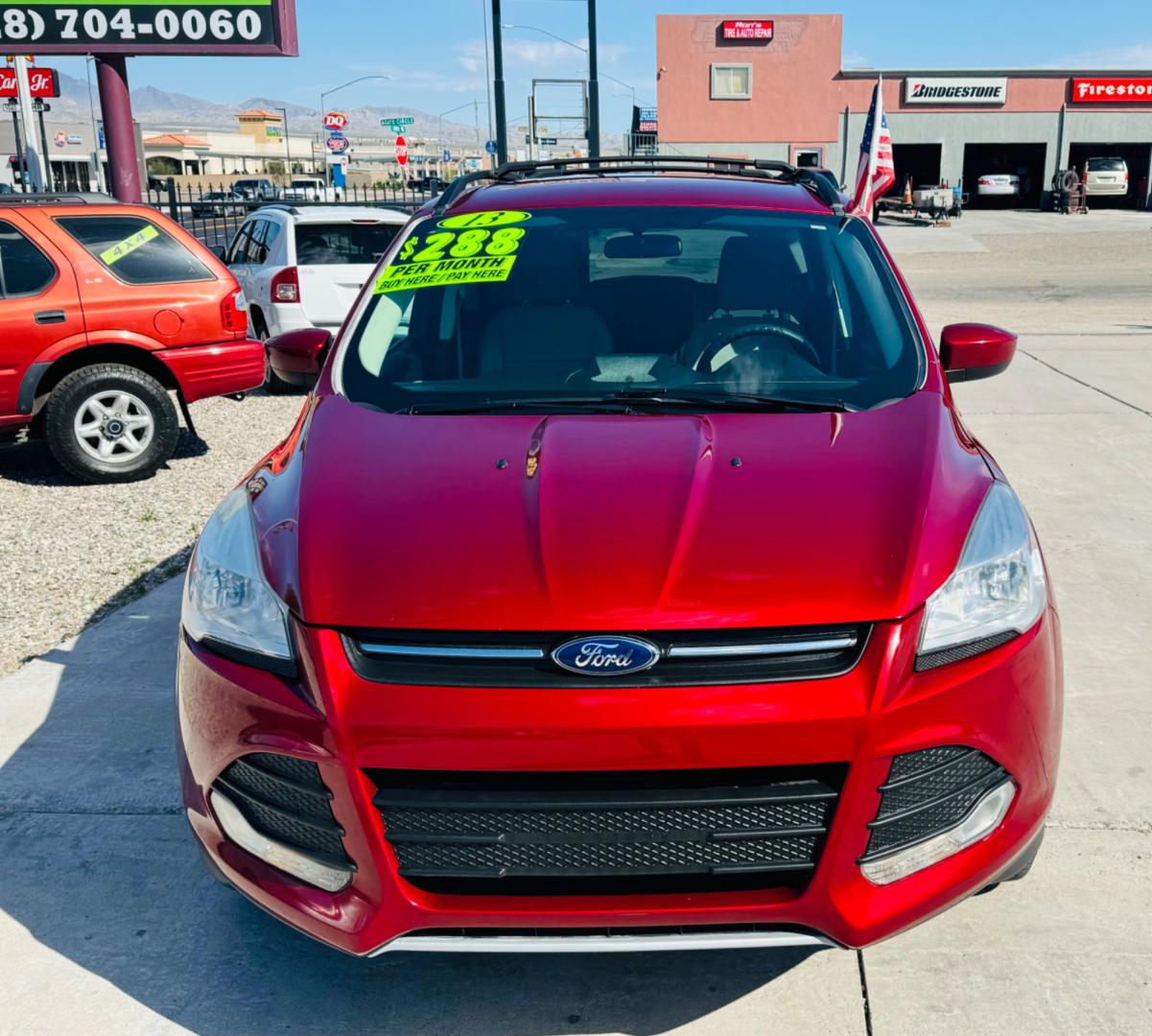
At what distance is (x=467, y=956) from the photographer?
109 inches

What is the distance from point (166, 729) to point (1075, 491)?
5058mm

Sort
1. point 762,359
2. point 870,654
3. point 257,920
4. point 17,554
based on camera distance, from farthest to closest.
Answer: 1. point 17,554
2. point 762,359
3. point 257,920
4. point 870,654

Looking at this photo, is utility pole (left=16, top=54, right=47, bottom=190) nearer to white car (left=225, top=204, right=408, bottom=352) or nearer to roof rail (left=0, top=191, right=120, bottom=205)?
white car (left=225, top=204, right=408, bottom=352)

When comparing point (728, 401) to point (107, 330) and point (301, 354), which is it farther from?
point (107, 330)

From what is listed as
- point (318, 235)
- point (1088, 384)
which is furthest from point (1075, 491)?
point (318, 235)

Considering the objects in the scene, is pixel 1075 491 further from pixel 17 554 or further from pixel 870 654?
pixel 17 554

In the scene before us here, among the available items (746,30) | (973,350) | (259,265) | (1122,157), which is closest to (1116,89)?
(1122,157)

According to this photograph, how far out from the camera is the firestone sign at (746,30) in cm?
4853

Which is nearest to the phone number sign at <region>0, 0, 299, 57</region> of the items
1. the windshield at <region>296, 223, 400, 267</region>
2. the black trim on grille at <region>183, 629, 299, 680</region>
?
the windshield at <region>296, 223, 400, 267</region>

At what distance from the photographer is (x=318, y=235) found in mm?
10742

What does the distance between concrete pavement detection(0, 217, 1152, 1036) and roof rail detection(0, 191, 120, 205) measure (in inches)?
176

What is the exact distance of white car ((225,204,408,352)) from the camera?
10.5 meters

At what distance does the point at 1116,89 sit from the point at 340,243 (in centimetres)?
4757

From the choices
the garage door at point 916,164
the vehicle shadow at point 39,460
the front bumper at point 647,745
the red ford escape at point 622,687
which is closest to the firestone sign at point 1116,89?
the garage door at point 916,164
